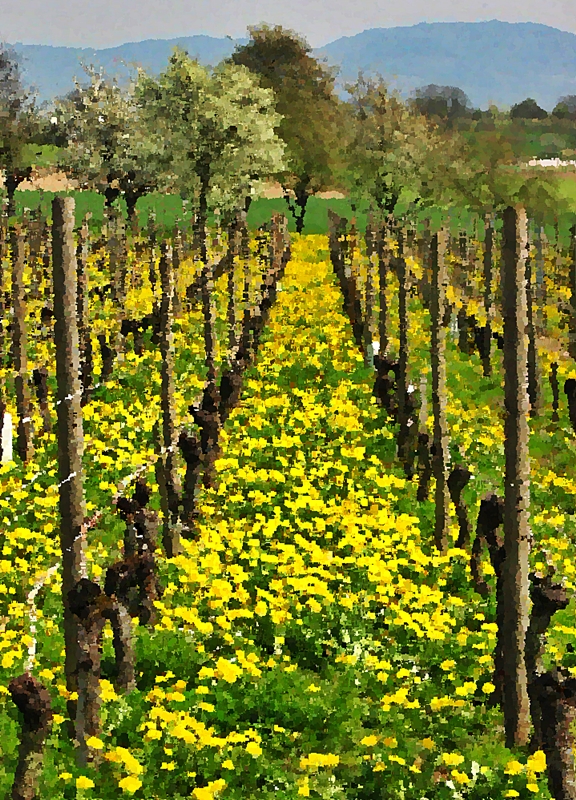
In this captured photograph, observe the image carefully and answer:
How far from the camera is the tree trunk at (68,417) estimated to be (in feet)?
22.8

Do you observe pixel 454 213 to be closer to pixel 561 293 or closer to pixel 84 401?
pixel 561 293

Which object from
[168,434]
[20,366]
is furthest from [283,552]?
[20,366]

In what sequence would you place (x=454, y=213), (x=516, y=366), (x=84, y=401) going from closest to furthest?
(x=516, y=366) → (x=84, y=401) → (x=454, y=213)

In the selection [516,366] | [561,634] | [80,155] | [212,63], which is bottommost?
[561,634]

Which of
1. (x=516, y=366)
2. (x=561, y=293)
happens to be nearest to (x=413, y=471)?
(x=516, y=366)

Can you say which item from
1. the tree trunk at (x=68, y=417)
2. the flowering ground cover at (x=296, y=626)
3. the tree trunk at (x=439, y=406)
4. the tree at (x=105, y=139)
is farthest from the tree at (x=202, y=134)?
the tree trunk at (x=68, y=417)

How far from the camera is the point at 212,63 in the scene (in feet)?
155

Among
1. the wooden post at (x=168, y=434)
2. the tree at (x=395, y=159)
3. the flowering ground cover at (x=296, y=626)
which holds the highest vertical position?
the tree at (x=395, y=159)

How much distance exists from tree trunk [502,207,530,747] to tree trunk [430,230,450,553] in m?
3.68

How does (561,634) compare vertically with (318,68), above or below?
below

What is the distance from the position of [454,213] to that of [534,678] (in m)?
58.7

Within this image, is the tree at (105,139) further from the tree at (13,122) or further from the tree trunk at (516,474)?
the tree trunk at (516,474)

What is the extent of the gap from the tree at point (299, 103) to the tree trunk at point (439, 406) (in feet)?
144

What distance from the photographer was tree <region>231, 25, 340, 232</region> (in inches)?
2415
